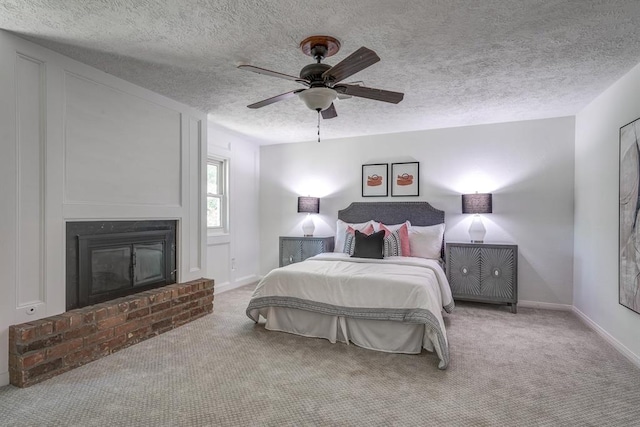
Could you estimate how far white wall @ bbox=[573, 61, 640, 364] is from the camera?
293cm

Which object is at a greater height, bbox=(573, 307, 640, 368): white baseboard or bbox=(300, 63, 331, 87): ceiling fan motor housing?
bbox=(300, 63, 331, 87): ceiling fan motor housing

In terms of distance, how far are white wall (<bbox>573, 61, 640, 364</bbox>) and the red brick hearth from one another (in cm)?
429

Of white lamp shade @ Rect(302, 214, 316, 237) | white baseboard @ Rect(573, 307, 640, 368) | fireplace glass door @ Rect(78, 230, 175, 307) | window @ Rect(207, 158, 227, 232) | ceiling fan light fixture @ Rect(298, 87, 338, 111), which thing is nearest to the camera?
ceiling fan light fixture @ Rect(298, 87, 338, 111)

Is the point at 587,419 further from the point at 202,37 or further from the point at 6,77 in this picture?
the point at 6,77

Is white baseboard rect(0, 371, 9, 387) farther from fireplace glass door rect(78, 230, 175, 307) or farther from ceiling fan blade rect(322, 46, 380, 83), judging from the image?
ceiling fan blade rect(322, 46, 380, 83)

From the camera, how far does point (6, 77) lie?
2396 mm

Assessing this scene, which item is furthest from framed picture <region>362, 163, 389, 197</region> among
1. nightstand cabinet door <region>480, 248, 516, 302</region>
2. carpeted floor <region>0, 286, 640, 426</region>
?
carpeted floor <region>0, 286, 640, 426</region>

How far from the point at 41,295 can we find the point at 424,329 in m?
3.19

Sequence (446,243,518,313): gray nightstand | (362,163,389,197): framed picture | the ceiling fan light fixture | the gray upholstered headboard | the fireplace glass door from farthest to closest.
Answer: (362,163,389,197): framed picture → the gray upholstered headboard → (446,243,518,313): gray nightstand → the fireplace glass door → the ceiling fan light fixture

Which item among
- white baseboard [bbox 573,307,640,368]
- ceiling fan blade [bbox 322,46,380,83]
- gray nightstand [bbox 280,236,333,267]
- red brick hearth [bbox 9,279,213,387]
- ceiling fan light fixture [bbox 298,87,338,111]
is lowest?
white baseboard [bbox 573,307,640,368]

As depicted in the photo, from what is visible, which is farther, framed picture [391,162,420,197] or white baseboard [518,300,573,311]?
framed picture [391,162,420,197]

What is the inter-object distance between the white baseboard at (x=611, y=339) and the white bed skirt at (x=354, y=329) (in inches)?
64.4

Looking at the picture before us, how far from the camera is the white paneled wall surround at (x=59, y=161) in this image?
243 centimetres

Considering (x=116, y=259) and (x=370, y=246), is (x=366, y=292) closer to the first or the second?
(x=370, y=246)
